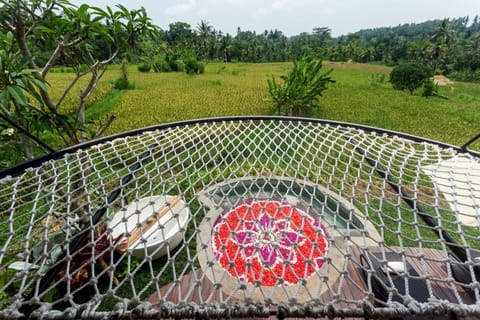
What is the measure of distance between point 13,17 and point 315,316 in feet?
5.45

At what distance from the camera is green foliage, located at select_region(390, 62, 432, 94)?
29.4 ft

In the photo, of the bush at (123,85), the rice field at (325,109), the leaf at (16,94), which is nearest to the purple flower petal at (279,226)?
the leaf at (16,94)

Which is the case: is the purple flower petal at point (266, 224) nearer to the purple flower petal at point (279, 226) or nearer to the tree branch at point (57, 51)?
the purple flower petal at point (279, 226)

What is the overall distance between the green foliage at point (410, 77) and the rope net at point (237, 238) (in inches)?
368

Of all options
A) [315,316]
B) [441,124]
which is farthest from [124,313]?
[441,124]

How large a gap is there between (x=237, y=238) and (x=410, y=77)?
11256mm

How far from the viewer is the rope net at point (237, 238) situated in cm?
50

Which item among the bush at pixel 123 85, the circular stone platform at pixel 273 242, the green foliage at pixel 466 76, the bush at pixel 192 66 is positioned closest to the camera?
the circular stone platform at pixel 273 242

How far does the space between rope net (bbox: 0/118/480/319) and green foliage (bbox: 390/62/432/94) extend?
30.7 ft

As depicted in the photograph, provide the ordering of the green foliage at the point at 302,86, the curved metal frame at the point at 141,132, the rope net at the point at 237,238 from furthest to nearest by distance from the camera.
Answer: the green foliage at the point at 302,86, the curved metal frame at the point at 141,132, the rope net at the point at 237,238

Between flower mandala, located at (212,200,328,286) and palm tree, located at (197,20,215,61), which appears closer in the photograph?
flower mandala, located at (212,200,328,286)

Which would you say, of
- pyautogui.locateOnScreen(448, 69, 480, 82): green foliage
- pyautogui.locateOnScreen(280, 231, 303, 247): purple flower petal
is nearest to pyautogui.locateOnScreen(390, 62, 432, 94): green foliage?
pyautogui.locateOnScreen(448, 69, 480, 82): green foliage

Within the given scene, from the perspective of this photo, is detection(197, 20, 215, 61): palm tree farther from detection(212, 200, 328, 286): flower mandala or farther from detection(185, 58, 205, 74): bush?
detection(212, 200, 328, 286): flower mandala

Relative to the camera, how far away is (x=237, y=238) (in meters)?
0.78
